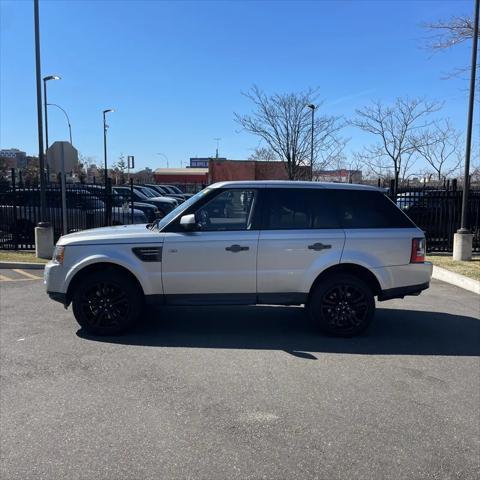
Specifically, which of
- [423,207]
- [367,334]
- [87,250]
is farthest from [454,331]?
[423,207]

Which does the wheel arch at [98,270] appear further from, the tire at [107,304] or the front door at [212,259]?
the front door at [212,259]

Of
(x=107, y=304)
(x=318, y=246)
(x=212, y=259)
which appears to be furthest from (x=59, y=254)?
(x=318, y=246)

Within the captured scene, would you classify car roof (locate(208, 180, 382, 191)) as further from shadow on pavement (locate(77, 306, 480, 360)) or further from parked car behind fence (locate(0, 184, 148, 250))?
parked car behind fence (locate(0, 184, 148, 250))

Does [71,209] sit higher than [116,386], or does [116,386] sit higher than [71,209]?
[71,209]

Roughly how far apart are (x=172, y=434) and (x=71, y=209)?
12.6m

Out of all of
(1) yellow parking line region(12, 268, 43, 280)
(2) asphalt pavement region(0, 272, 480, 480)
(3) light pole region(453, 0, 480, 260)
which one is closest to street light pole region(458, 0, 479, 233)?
(3) light pole region(453, 0, 480, 260)

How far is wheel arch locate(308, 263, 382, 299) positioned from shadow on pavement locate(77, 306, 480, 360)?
0.60 m

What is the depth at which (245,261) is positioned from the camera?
5.90 meters

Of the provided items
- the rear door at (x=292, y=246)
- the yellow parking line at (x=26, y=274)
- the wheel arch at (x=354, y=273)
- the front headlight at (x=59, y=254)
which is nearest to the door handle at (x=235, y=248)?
the rear door at (x=292, y=246)

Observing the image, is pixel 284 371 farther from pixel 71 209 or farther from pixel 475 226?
pixel 71 209

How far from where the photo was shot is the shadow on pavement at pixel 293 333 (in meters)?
5.65

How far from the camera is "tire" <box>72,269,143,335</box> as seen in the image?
5.91m

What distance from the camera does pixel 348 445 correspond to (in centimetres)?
345

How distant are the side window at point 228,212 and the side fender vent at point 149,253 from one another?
580 mm
